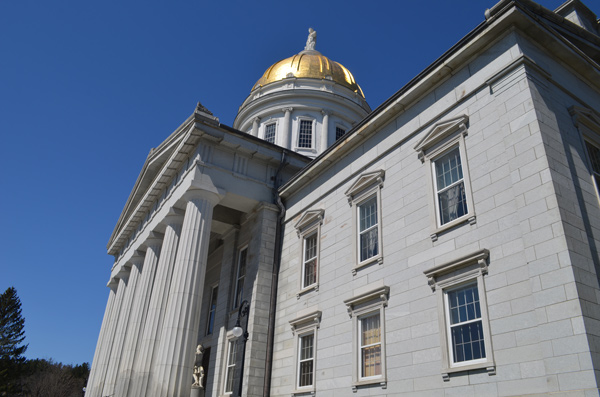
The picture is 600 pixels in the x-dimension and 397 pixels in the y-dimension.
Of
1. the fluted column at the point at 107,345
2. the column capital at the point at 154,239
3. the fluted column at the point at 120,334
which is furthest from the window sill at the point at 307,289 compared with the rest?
the fluted column at the point at 107,345

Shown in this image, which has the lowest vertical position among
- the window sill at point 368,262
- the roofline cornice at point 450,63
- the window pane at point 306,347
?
the window pane at point 306,347

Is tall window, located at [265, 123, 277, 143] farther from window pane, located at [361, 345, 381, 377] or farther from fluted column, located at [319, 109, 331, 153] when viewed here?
window pane, located at [361, 345, 381, 377]

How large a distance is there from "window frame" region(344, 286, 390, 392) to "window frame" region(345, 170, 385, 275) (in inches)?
42.7

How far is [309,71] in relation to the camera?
39906mm

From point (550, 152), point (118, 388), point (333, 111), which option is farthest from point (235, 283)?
point (333, 111)

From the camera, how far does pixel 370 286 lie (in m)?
15.1

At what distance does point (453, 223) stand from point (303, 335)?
7.89 meters

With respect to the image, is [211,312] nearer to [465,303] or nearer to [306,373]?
[306,373]

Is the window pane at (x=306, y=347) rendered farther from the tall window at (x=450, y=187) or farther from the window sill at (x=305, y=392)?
the tall window at (x=450, y=187)

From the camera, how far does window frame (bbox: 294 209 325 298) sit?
18.4 metres

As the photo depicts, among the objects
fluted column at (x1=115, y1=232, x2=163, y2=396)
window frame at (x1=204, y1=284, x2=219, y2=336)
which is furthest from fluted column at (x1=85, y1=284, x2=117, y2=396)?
window frame at (x1=204, y1=284, x2=219, y2=336)

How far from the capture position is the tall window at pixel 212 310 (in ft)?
81.6

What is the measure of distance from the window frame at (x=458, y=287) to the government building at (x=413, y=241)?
4cm

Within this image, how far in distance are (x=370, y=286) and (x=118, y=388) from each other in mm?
14502
